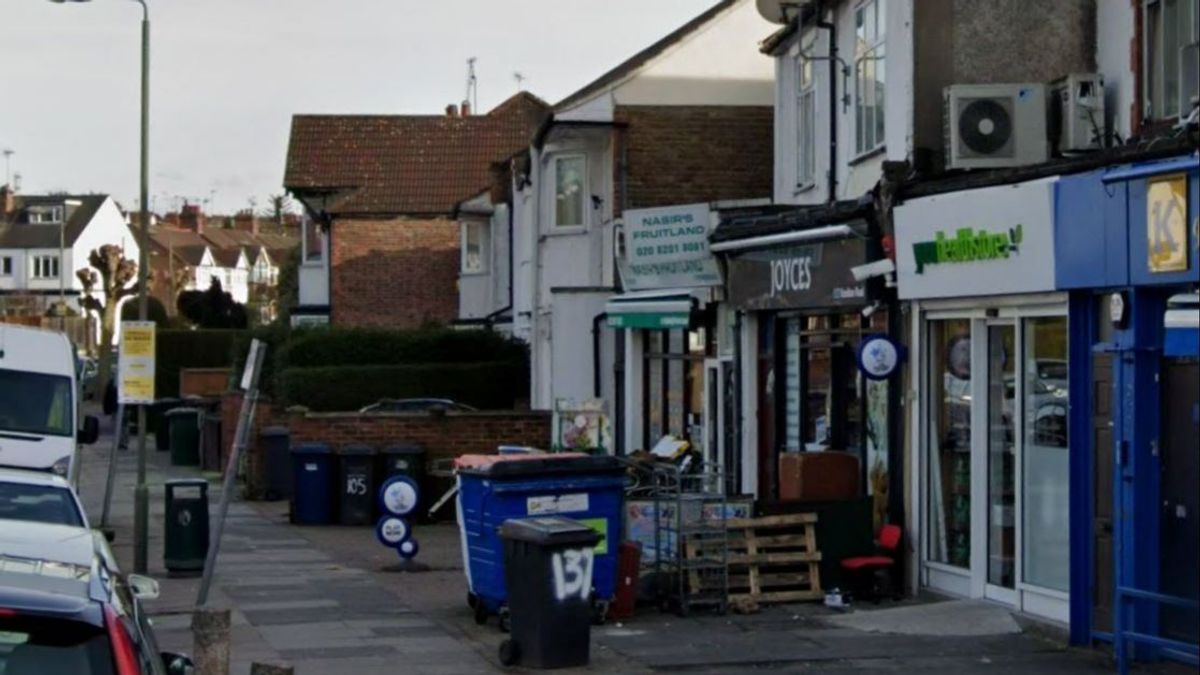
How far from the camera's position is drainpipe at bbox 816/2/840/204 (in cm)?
2031

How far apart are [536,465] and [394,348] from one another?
2295 cm

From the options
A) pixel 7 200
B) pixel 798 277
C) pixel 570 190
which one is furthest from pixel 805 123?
pixel 7 200

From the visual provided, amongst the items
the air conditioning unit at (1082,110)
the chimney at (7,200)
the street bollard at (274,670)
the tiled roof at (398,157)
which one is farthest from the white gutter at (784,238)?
the chimney at (7,200)

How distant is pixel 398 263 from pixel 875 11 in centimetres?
3141

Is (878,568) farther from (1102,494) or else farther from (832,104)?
(832,104)

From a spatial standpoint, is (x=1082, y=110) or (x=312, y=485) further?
(x=312, y=485)

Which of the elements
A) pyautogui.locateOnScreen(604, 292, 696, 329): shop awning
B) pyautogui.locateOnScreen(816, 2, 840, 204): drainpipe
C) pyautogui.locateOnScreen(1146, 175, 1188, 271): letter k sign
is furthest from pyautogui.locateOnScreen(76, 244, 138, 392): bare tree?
pyautogui.locateOnScreen(1146, 175, 1188, 271): letter k sign

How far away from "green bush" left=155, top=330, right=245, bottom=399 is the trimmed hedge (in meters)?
24.1

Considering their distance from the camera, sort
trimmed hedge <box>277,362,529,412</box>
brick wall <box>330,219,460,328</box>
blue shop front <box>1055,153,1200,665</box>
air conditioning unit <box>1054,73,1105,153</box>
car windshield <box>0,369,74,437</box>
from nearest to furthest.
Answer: blue shop front <box>1055,153,1200,665</box> < air conditioning unit <box>1054,73,1105,153</box> < car windshield <box>0,369,74,437</box> < trimmed hedge <box>277,362,529,412</box> < brick wall <box>330,219,460,328</box>

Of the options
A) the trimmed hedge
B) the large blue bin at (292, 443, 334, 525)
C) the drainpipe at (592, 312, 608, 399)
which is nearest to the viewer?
the large blue bin at (292, 443, 334, 525)

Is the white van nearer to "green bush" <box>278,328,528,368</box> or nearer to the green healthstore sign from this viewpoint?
the green healthstore sign

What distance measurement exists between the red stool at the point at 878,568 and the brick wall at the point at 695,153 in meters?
11.9

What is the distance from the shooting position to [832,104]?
2045 centimetres

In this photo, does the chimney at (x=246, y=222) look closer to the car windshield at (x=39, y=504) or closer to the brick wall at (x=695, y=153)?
the brick wall at (x=695, y=153)
